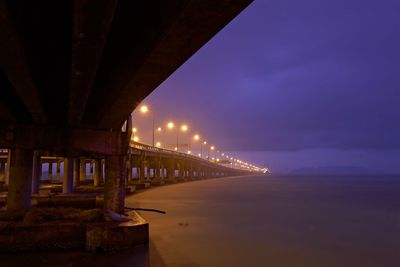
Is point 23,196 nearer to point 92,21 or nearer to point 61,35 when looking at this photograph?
point 61,35

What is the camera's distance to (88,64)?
28.7 ft

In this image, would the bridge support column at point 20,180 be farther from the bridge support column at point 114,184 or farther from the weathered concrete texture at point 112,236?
the weathered concrete texture at point 112,236

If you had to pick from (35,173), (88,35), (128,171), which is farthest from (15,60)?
(128,171)

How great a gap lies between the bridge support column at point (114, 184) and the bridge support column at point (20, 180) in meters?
3.83

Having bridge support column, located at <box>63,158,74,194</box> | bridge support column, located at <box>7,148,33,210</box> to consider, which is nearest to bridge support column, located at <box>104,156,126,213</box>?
bridge support column, located at <box>7,148,33,210</box>

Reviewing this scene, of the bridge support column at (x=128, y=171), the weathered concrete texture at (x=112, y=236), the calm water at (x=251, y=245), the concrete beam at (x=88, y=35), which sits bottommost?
the calm water at (x=251, y=245)

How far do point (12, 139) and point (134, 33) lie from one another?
11837 millimetres

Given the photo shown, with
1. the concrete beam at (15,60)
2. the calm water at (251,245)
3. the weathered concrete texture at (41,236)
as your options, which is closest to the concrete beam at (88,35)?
the concrete beam at (15,60)

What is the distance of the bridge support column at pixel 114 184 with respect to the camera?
1811 cm

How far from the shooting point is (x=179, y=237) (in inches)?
695

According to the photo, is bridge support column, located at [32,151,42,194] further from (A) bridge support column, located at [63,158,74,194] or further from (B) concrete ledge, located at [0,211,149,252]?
(B) concrete ledge, located at [0,211,149,252]

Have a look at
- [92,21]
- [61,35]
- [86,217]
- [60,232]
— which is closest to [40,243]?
[60,232]

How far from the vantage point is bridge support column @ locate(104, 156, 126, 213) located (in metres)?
18.1

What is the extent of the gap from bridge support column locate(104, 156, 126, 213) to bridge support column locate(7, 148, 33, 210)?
383cm
